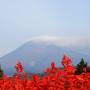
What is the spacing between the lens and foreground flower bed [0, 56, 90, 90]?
23.9 metres

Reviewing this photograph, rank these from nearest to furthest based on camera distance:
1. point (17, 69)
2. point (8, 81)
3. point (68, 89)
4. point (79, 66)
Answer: point (68, 89)
point (17, 69)
point (8, 81)
point (79, 66)

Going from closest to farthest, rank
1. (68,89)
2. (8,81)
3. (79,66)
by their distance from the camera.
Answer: (68,89)
(8,81)
(79,66)

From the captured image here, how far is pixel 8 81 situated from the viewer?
2791 centimetres

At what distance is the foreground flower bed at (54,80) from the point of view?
78.5 feet

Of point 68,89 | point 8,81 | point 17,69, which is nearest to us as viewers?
point 68,89

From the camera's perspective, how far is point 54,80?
80.4 ft

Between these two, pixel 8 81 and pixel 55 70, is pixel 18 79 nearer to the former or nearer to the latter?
pixel 8 81

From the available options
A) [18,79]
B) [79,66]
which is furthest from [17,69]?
[79,66]

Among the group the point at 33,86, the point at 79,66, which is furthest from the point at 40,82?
the point at 79,66

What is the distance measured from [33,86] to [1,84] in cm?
285

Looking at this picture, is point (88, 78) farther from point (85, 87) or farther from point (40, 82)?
point (40, 82)

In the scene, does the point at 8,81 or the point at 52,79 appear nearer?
the point at 52,79

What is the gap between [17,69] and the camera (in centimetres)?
2555

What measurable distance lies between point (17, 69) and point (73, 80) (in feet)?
11.3
